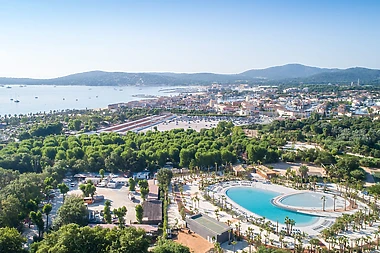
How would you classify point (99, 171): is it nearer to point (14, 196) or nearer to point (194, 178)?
point (194, 178)

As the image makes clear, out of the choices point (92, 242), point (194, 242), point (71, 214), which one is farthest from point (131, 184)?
point (92, 242)

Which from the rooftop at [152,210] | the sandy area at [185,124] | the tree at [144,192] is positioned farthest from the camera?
the sandy area at [185,124]

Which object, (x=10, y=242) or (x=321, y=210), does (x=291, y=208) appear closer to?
(x=321, y=210)

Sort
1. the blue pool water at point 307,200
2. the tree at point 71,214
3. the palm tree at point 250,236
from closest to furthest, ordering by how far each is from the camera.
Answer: the palm tree at point 250,236 < the tree at point 71,214 < the blue pool water at point 307,200

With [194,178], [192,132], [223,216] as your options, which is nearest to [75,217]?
[223,216]

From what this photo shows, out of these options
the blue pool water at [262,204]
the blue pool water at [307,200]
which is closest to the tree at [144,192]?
the blue pool water at [262,204]

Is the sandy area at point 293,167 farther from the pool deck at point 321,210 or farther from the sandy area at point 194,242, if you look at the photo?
the sandy area at point 194,242
